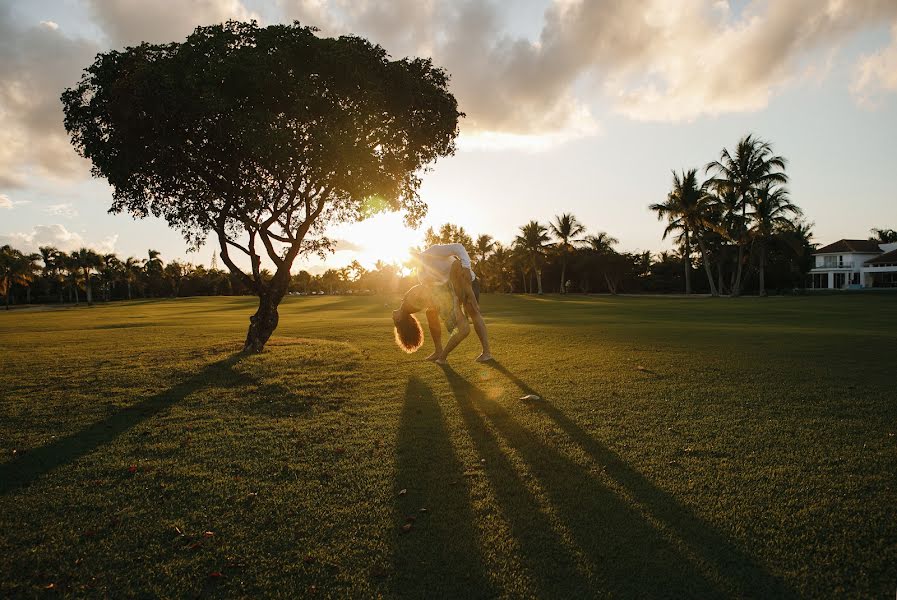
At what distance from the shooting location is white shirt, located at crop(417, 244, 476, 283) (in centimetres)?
1052

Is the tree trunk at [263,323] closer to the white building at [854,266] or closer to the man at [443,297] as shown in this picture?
the man at [443,297]

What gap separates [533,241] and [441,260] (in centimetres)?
6714

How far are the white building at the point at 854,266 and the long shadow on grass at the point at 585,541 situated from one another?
9475 centimetres

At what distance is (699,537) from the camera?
3.50 m

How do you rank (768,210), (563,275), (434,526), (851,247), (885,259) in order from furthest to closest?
1. (851,247)
2. (563,275)
3. (885,259)
4. (768,210)
5. (434,526)

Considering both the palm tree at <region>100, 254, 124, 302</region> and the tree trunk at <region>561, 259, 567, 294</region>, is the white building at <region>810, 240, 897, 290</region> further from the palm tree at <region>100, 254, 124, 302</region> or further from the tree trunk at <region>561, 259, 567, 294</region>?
the palm tree at <region>100, 254, 124, 302</region>

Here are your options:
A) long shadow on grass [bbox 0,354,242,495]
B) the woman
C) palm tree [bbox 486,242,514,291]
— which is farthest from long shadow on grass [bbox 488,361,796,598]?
palm tree [bbox 486,242,514,291]

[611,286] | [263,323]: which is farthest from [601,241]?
[263,323]

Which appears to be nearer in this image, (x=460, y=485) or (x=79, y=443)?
(x=460, y=485)

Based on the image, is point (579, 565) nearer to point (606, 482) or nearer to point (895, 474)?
point (606, 482)

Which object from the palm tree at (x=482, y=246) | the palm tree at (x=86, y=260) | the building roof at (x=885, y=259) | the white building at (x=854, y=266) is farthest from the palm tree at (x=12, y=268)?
the building roof at (x=885, y=259)

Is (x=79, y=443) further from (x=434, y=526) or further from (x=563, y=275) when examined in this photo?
(x=563, y=275)

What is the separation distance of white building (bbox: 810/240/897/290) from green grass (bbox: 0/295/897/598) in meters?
90.1

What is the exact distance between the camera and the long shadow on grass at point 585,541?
303cm
